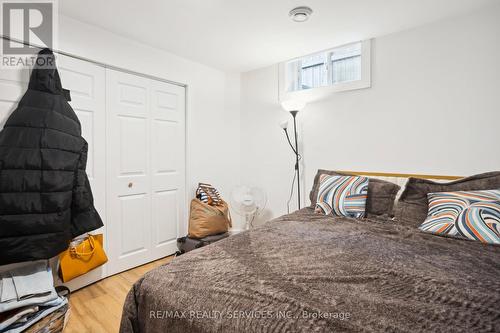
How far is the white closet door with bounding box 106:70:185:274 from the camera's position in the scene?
2.53 metres

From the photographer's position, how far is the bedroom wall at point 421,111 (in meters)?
2.08

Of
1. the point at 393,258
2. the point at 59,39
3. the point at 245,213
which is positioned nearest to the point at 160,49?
the point at 59,39

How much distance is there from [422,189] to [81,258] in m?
2.73

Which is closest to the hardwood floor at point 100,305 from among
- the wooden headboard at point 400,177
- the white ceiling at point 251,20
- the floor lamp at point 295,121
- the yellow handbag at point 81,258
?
the yellow handbag at point 81,258

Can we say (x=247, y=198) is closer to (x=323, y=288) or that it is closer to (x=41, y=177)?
(x=41, y=177)

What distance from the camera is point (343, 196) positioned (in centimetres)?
220

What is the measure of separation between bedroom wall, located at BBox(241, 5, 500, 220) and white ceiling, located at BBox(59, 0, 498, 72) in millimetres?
223

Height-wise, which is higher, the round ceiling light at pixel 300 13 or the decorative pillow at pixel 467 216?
the round ceiling light at pixel 300 13

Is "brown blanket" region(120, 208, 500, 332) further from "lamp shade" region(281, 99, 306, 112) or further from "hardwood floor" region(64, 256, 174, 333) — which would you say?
"lamp shade" region(281, 99, 306, 112)

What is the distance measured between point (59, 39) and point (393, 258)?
2.83 metres

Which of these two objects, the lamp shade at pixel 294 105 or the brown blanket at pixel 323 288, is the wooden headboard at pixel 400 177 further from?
the lamp shade at pixel 294 105

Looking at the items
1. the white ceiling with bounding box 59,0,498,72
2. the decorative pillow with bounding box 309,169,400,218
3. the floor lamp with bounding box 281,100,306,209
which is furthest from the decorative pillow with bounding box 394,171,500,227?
the white ceiling with bounding box 59,0,498,72

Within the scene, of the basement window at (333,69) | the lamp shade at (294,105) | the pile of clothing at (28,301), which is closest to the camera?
the pile of clothing at (28,301)

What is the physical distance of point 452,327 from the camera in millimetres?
784
